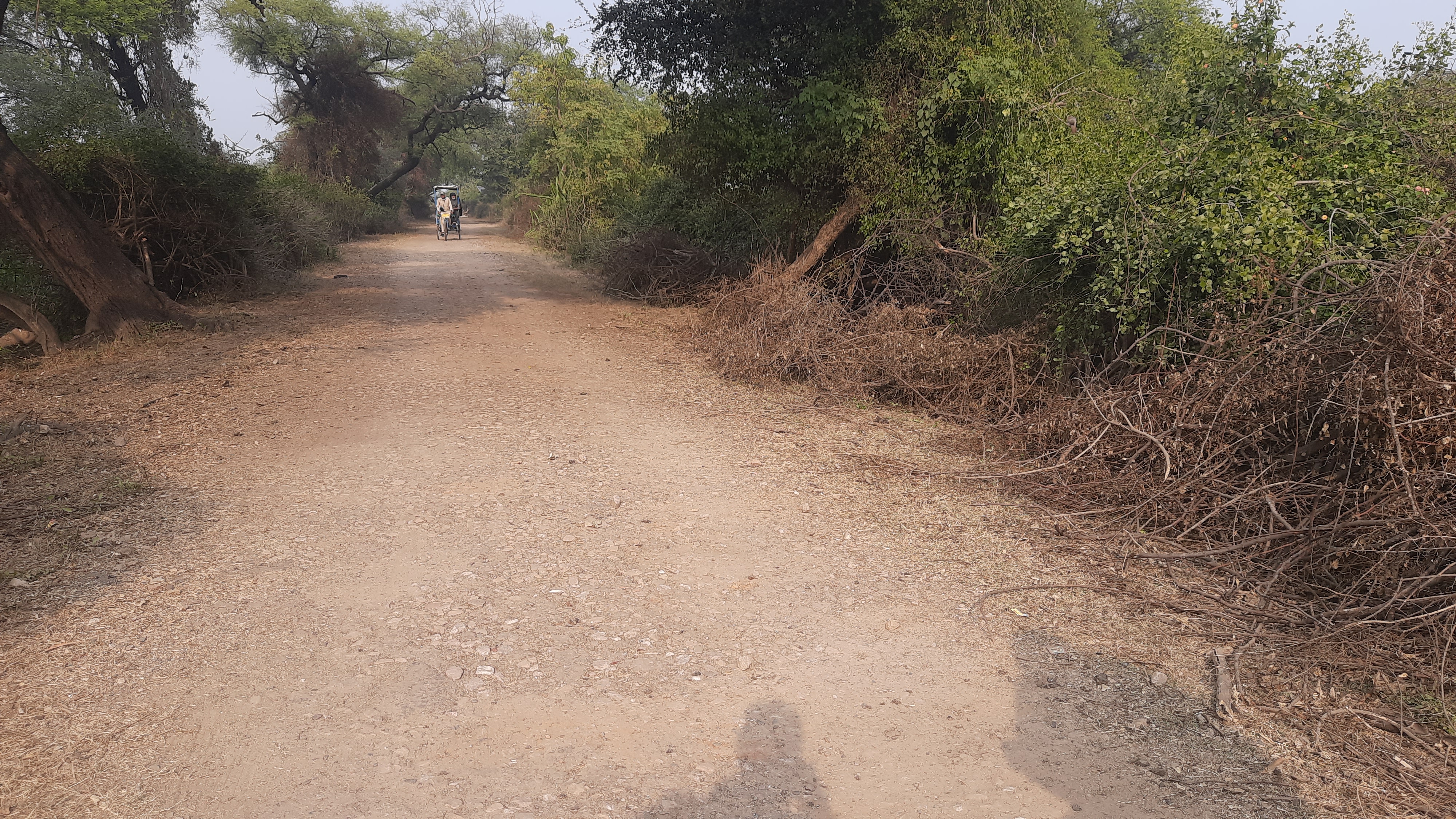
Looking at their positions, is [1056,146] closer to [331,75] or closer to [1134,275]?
[1134,275]

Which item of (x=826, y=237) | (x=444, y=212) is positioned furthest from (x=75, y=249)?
(x=444, y=212)

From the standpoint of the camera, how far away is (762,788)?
2768 mm

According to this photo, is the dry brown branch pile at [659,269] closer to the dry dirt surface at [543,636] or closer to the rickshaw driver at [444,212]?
the dry dirt surface at [543,636]

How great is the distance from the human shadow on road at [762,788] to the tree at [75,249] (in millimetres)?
9506

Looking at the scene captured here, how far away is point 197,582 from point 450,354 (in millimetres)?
5458

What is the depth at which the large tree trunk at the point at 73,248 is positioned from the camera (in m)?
9.14

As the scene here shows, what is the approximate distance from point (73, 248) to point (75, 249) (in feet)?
0.08

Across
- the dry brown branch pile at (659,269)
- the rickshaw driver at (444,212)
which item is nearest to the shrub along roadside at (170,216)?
the dry brown branch pile at (659,269)

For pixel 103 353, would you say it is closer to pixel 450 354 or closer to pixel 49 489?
pixel 450 354

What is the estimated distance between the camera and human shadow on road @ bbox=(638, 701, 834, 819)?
105 inches

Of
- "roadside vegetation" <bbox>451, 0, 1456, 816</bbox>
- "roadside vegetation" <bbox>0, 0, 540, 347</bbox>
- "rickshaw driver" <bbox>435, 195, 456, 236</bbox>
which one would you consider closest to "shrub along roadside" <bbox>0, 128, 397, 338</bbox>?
"roadside vegetation" <bbox>0, 0, 540, 347</bbox>

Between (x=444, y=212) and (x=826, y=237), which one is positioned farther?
(x=444, y=212)

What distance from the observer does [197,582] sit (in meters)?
4.08

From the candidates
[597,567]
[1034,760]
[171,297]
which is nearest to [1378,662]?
[1034,760]
